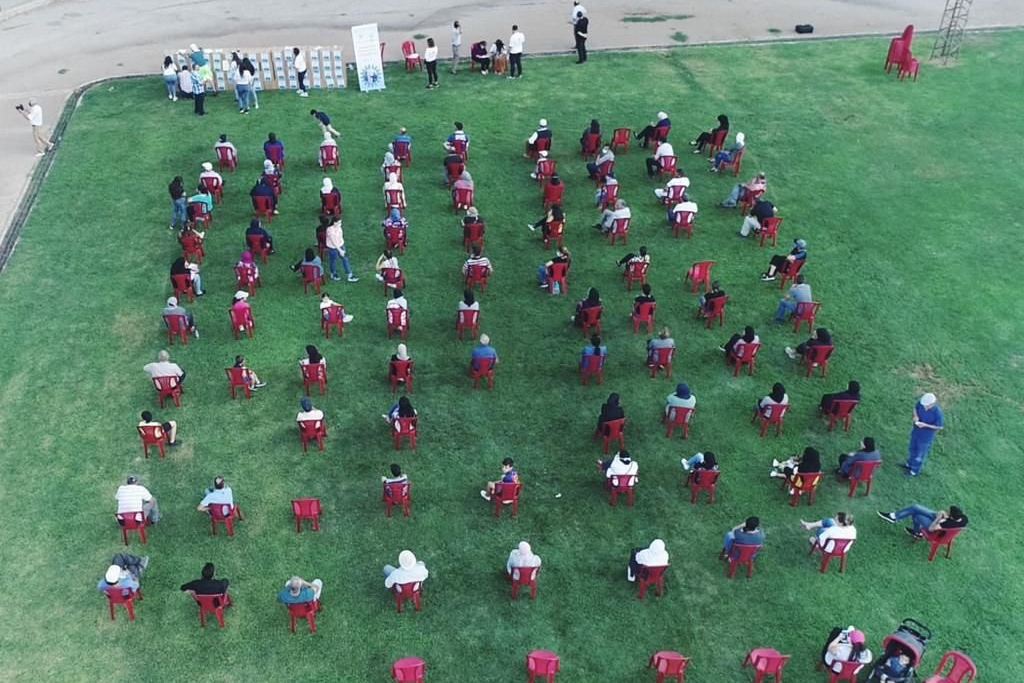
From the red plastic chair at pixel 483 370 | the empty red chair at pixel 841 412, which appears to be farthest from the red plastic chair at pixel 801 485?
the red plastic chair at pixel 483 370

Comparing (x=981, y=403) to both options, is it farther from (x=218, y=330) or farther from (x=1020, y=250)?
(x=218, y=330)

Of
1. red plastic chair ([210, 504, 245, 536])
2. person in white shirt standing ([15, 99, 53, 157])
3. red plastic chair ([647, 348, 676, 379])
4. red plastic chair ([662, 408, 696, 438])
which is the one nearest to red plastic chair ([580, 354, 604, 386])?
red plastic chair ([647, 348, 676, 379])

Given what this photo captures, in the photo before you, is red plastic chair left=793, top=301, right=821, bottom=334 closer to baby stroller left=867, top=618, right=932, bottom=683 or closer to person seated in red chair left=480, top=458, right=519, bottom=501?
person seated in red chair left=480, top=458, right=519, bottom=501

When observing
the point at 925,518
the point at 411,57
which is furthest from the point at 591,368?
the point at 411,57

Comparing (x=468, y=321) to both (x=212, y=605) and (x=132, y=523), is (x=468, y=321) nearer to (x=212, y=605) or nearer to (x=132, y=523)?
(x=132, y=523)

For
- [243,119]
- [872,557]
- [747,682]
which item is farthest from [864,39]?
[747,682]
